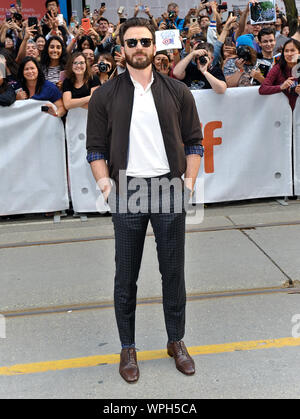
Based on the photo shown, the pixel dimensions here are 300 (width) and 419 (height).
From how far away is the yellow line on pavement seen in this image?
153 inches

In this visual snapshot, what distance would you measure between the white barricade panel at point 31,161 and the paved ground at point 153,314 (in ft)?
1.63

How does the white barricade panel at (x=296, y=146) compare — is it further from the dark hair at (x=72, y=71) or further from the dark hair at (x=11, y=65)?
the dark hair at (x=11, y=65)

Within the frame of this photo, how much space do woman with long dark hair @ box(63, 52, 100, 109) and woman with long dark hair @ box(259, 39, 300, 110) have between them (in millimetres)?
2056

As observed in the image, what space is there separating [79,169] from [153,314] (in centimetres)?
314

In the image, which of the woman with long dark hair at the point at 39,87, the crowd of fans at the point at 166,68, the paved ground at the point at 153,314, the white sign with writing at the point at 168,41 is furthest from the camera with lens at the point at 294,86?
the woman with long dark hair at the point at 39,87

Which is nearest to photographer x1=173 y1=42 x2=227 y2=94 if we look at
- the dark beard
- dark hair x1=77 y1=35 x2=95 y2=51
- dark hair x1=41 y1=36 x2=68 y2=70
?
dark hair x1=41 y1=36 x2=68 y2=70

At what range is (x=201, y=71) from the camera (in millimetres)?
7105

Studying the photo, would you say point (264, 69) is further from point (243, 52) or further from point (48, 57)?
point (48, 57)

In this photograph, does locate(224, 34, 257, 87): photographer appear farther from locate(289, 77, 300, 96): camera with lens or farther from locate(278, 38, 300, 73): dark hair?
locate(289, 77, 300, 96): camera with lens

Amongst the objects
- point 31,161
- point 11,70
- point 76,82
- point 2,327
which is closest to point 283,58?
point 76,82

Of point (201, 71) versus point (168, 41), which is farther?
point (201, 71)

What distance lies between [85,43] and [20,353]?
5.96 meters

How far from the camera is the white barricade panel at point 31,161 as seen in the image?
7.14m

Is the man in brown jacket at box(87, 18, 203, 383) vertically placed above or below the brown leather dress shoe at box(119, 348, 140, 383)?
above
